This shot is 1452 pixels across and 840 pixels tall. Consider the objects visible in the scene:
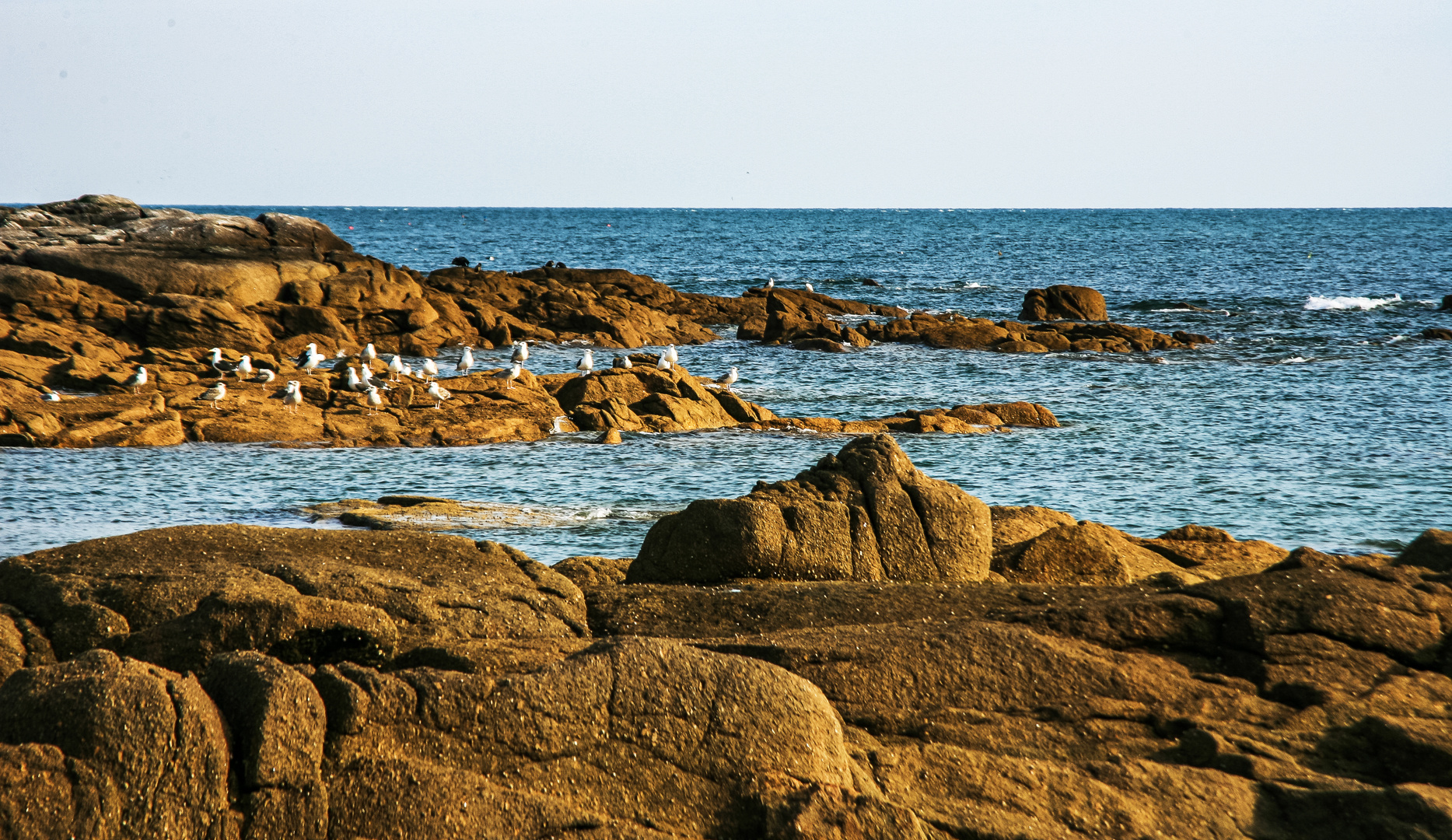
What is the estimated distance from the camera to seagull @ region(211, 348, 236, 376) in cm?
2355

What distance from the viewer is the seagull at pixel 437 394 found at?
20.8 meters

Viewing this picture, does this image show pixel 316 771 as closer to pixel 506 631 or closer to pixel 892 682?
pixel 506 631

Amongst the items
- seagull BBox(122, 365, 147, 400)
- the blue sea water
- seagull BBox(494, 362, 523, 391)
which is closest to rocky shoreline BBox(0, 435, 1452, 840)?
the blue sea water

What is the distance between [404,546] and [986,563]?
14.0 feet

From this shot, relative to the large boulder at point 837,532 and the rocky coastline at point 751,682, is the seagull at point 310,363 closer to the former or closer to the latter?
the rocky coastline at point 751,682

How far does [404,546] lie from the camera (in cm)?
730

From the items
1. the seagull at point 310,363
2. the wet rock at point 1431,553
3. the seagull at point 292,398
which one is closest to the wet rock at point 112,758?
the wet rock at point 1431,553

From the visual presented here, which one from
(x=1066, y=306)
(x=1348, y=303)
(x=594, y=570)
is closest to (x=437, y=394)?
(x=594, y=570)

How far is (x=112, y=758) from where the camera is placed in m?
4.14

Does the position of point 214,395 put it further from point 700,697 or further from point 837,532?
point 700,697

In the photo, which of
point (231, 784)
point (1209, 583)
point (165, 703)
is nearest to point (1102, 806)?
point (1209, 583)

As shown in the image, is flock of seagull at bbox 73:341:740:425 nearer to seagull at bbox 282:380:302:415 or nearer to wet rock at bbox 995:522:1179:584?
seagull at bbox 282:380:302:415

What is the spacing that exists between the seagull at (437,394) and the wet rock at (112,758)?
16586mm

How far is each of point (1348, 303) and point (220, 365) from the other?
40778 mm
